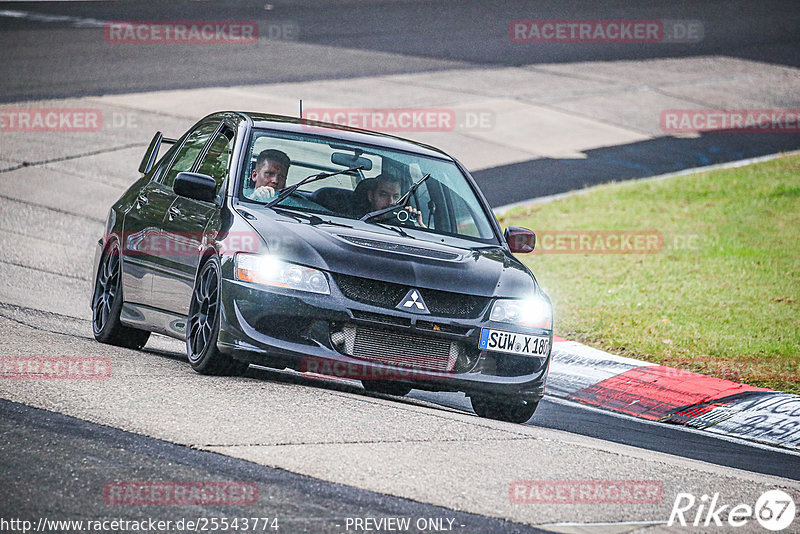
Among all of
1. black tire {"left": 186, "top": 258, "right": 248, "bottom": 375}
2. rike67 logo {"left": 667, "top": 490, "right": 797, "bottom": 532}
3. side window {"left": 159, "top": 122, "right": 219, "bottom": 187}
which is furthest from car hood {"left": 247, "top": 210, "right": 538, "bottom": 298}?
rike67 logo {"left": 667, "top": 490, "right": 797, "bottom": 532}

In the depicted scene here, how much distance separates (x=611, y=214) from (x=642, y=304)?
4379mm

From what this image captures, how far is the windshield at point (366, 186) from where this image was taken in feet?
27.8

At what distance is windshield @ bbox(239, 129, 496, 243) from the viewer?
847 cm

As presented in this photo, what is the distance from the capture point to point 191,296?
26.9 ft

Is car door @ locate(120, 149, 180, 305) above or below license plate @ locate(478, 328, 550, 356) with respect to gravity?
above

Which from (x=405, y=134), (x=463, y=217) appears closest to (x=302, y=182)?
(x=463, y=217)

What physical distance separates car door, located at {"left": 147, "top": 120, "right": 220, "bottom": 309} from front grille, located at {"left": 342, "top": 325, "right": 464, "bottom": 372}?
1559 millimetres

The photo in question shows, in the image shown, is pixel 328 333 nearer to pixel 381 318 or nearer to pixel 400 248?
pixel 381 318

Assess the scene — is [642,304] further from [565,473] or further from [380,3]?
[380,3]

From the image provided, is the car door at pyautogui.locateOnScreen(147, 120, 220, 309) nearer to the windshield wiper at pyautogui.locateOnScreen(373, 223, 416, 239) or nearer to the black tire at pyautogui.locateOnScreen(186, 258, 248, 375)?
the black tire at pyautogui.locateOnScreen(186, 258, 248, 375)

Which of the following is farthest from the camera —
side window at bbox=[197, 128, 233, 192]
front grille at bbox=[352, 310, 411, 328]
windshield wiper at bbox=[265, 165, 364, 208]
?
side window at bbox=[197, 128, 233, 192]

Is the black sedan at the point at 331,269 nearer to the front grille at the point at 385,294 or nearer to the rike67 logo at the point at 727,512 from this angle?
the front grille at the point at 385,294

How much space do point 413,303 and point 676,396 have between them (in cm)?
323

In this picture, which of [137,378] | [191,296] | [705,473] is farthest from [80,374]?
[705,473]
